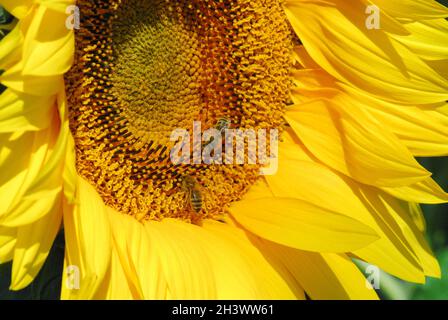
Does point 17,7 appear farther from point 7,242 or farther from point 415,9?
point 415,9

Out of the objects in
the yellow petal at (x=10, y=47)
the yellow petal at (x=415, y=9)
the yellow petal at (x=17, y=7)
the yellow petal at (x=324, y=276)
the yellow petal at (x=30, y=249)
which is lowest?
the yellow petal at (x=324, y=276)

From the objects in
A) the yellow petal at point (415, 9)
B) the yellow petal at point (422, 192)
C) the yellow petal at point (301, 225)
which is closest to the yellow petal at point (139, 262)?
the yellow petal at point (301, 225)

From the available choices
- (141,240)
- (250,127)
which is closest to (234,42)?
(250,127)

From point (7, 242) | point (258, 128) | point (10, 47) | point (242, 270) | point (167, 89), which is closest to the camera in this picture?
point (10, 47)

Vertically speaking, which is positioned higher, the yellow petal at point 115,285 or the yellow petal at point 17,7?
the yellow petal at point 17,7

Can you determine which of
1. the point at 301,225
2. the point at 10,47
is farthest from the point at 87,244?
the point at 301,225

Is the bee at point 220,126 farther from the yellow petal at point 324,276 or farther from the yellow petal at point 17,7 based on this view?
the yellow petal at point 17,7

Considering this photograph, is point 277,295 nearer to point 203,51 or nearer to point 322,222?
point 322,222
